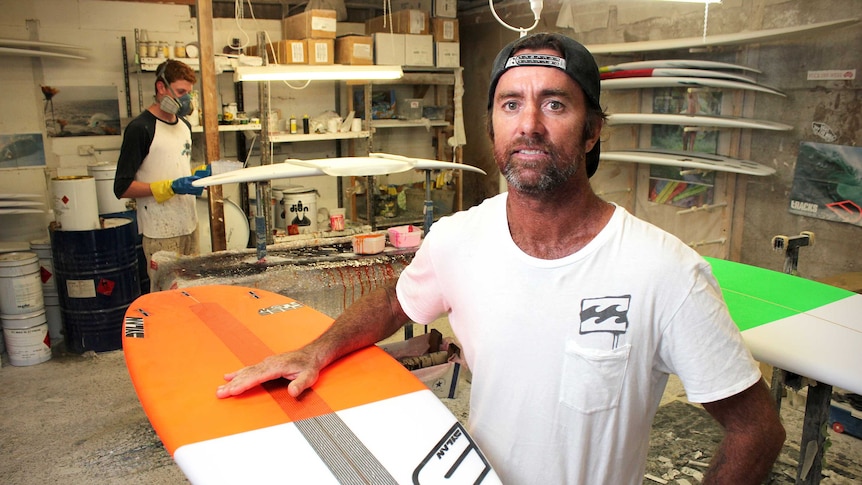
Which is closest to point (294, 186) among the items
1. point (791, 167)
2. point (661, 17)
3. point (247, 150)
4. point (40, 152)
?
point (247, 150)

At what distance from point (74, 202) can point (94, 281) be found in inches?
22.3

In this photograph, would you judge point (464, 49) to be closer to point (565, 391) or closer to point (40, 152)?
point (40, 152)

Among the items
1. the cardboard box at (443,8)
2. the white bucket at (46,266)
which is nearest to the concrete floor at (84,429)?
the white bucket at (46,266)

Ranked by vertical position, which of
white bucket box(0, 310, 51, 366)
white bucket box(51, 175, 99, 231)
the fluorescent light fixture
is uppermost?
the fluorescent light fixture

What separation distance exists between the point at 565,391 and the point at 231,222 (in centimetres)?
499

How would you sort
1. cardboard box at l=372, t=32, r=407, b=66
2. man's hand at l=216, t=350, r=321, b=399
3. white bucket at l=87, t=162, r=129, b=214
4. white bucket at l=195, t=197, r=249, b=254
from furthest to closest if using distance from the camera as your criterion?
cardboard box at l=372, t=32, r=407, b=66 → white bucket at l=195, t=197, r=249, b=254 → white bucket at l=87, t=162, r=129, b=214 → man's hand at l=216, t=350, r=321, b=399

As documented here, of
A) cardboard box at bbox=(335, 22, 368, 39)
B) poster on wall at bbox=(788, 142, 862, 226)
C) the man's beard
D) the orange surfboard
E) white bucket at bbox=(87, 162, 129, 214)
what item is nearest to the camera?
the man's beard

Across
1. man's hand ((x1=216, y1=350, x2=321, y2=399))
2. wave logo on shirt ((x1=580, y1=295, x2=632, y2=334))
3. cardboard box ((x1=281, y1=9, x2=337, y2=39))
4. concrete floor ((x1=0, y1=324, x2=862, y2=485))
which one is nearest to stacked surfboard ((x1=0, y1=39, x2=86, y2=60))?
cardboard box ((x1=281, y1=9, x2=337, y2=39))

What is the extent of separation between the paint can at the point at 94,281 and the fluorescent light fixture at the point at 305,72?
1681 millimetres

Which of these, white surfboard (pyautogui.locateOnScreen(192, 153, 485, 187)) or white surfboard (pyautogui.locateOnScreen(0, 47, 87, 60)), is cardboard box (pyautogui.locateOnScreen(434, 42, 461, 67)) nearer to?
white surfboard (pyautogui.locateOnScreen(192, 153, 485, 187))

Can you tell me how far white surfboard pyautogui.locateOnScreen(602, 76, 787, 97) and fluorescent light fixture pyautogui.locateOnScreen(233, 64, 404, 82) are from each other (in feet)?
6.07

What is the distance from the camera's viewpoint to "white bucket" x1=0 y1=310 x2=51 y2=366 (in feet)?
14.5

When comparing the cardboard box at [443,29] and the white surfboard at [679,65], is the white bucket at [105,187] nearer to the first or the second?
the cardboard box at [443,29]

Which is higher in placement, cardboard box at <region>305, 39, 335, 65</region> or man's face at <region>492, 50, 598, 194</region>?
cardboard box at <region>305, 39, 335, 65</region>
